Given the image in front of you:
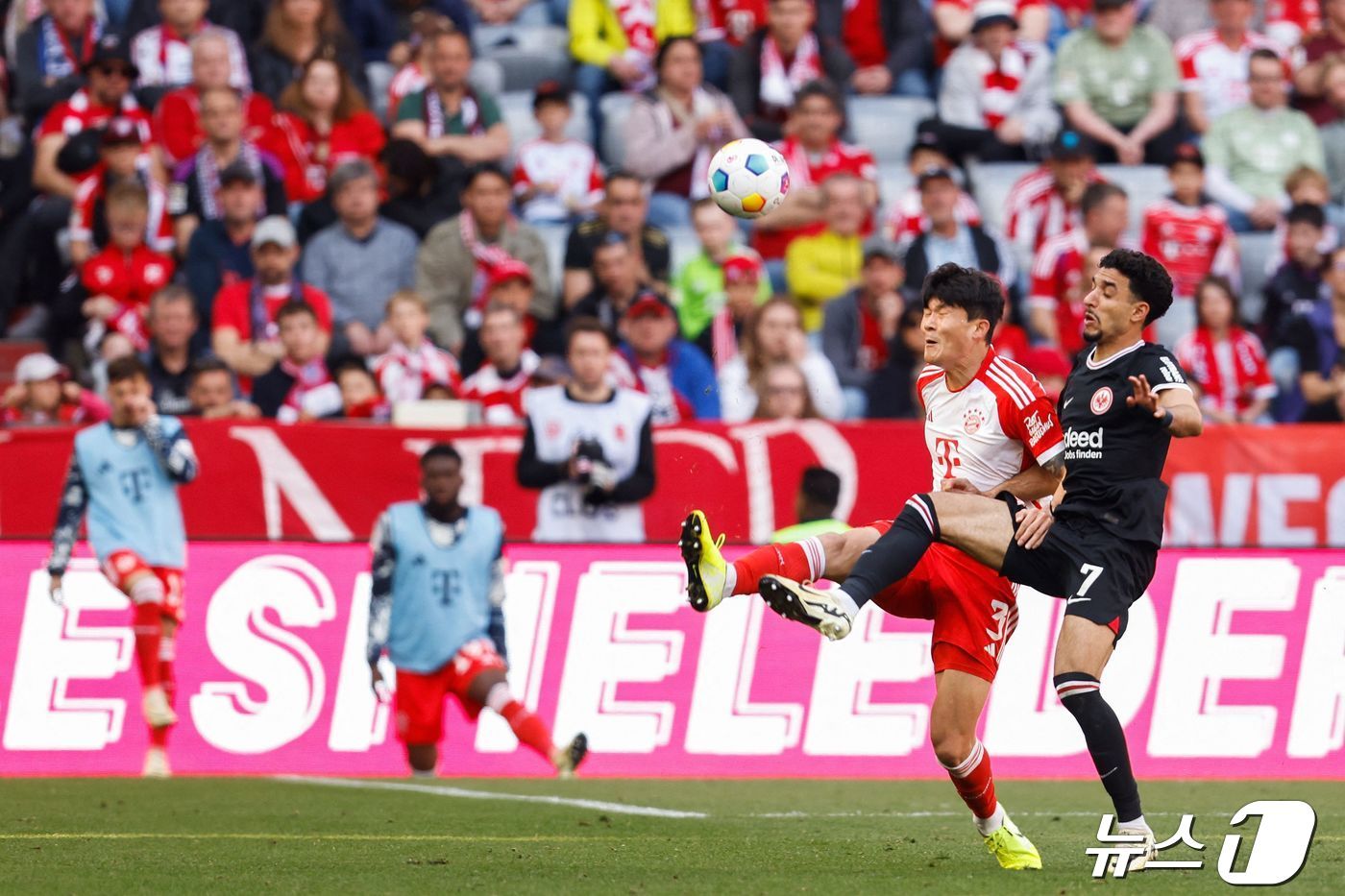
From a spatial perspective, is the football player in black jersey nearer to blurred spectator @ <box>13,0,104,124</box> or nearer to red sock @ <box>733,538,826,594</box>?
red sock @ <box>733,538,826,594</box>

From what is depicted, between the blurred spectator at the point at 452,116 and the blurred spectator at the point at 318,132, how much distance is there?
307mm

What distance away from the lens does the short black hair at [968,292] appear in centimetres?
805

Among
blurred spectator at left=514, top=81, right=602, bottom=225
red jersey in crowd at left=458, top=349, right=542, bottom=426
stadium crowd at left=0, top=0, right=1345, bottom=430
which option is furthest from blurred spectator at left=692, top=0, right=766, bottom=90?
red jersey in crowd at left=458, top=349, right=542, bottom=426

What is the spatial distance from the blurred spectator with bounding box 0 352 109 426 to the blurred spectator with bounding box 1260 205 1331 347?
855 cm

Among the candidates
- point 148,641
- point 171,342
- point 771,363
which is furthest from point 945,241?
point 148,641

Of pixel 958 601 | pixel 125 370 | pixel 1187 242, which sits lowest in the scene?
pixel 125 370

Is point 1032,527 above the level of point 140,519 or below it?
above

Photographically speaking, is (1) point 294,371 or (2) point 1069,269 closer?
(1) point 294,371

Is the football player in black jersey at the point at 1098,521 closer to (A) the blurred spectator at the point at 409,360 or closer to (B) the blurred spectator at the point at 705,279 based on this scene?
(A) the blurred spectator at the point at 409,360

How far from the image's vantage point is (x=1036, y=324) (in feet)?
53.0

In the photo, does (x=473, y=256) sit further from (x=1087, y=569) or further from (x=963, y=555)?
(x=1087, y=569)

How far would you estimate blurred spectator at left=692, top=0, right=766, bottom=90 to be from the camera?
58.6ft

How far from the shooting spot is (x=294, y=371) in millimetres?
14961

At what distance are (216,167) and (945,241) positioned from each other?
5.40 m
